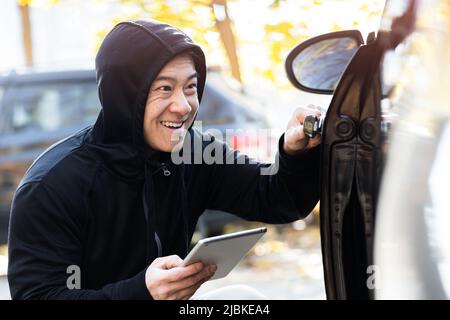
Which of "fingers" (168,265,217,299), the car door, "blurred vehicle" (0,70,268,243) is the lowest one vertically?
"blurred vehicle" (0,70,268,243)

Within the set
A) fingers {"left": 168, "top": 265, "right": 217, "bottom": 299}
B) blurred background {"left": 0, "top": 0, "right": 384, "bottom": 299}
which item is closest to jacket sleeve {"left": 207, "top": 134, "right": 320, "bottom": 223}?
fingers {"left": 168, "top": 265, "right": 217, "bottom": 299}

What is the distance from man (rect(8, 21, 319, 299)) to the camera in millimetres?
1890

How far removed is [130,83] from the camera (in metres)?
2.07

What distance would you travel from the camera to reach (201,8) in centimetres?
475

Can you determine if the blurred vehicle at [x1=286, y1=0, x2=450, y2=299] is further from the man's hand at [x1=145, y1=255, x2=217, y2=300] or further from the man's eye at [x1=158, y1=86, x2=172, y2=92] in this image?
the man's eye at [x1=158, y1=86, x2=172, y2=92]

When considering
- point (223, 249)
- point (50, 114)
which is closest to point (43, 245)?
point (223, 249)

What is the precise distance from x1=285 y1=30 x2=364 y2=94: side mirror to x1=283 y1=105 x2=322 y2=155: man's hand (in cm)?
12

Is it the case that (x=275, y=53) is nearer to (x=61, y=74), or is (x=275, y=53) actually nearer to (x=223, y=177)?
(x=61, y=74)

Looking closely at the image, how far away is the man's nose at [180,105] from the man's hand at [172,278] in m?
0.49

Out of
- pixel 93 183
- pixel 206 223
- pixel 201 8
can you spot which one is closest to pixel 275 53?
pixel 201 8

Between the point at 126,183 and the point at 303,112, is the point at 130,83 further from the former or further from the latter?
the point at 303,112

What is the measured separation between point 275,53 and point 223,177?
2619 millimetres

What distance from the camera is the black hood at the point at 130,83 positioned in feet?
6.79

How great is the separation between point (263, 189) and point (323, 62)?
0.38 metres
